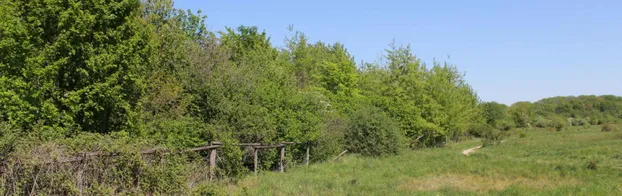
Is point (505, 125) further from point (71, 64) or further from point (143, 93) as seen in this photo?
point (71, 64)

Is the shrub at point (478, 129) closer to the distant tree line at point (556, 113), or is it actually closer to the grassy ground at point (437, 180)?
the distant tree line at point (556, 113)

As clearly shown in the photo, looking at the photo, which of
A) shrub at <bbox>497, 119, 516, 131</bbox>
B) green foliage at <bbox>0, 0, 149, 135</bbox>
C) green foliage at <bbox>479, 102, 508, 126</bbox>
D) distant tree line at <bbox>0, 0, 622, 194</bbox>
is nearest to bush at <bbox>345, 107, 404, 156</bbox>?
distant tree line at <bbox>0, 0, 622, 194</bbox>

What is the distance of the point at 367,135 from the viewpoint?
32.9m

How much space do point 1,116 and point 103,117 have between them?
3.80 meters

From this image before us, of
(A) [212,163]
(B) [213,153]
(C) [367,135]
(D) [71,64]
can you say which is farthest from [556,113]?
(D) [71,64]

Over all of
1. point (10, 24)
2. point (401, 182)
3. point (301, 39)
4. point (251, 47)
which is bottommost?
point (401, 182)

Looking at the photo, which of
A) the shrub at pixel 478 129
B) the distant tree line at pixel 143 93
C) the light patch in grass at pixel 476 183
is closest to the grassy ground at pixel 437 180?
the light patch in grass at pixel 476 183

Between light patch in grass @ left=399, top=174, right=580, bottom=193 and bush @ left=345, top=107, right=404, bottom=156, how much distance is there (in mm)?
11820

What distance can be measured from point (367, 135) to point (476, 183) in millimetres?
14389

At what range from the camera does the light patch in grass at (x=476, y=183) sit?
1739 cm

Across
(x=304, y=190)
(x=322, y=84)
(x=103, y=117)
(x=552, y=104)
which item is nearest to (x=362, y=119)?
(x=322, y=84)

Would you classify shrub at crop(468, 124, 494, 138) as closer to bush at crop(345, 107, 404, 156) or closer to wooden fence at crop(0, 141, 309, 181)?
bush at crop(345, 107, 404, 156)

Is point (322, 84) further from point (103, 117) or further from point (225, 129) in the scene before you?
point (103, 117)

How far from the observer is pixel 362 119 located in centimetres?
3269
